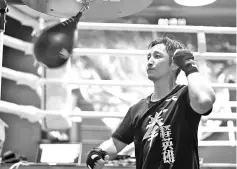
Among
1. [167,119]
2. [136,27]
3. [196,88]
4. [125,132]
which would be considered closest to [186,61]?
[196,88]

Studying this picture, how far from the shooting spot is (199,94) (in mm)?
1685

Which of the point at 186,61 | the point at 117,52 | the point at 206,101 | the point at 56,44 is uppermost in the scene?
the point at 117,52

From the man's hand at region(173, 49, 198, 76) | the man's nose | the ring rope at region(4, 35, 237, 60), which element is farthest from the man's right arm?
the ring rope at region(4, 35, 237, 60)

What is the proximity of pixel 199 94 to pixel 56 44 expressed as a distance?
700mm

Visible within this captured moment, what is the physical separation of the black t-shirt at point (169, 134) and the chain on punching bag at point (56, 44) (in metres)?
0.48

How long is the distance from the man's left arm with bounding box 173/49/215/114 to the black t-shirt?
104 millimetres

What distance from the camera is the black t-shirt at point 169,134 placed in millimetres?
1799

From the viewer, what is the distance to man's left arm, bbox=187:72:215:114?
5.48 feet

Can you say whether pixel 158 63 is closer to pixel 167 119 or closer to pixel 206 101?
pixel 167 119

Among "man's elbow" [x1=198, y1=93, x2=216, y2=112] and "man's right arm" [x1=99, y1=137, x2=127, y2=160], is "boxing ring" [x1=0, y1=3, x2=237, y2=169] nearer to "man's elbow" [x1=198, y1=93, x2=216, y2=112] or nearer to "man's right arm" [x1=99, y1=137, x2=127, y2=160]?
"man's right arm" [x1=99, y1=137, x2=127, y2=160]

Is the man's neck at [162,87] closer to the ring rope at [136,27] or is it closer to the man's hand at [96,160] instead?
the man's hand at [96,160]

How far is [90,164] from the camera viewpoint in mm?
1975

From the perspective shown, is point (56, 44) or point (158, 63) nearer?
point (56, 44)

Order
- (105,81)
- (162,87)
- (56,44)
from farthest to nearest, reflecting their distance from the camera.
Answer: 1. (105,81)
2. (162,87)
3. (56,44)
